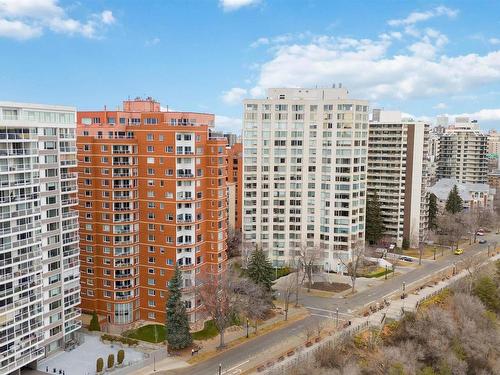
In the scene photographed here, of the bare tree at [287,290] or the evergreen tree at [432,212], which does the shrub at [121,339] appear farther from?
the evergreen tree at [432,212]

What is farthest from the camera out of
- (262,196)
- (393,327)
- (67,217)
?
(262,196)

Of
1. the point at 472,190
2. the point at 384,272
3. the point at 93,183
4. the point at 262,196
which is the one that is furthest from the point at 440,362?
the point at 472,190

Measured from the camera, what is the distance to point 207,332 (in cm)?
6347

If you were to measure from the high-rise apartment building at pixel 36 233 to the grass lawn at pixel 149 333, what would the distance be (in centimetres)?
692

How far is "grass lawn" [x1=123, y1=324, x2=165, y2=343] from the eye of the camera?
60906mm

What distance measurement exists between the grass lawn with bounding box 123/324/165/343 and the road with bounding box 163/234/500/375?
800cm

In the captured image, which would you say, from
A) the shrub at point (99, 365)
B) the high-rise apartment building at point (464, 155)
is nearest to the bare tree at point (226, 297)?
the shrub at point (99, 365)

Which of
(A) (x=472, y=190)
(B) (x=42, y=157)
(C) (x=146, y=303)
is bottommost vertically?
(C) (x=146, y=303)

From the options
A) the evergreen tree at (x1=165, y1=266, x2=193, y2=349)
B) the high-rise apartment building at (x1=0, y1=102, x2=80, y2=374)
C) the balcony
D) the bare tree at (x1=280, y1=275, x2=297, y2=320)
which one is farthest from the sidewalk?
the balcony

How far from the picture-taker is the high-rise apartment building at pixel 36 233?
48062mm

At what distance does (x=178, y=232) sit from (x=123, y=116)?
18855mm

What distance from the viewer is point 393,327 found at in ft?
218

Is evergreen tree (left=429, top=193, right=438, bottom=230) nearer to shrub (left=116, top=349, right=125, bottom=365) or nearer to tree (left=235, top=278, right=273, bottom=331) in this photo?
tree (left=235, top=278, right=273, bottom=331)

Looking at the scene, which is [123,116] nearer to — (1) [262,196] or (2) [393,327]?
(1) [262,196]
